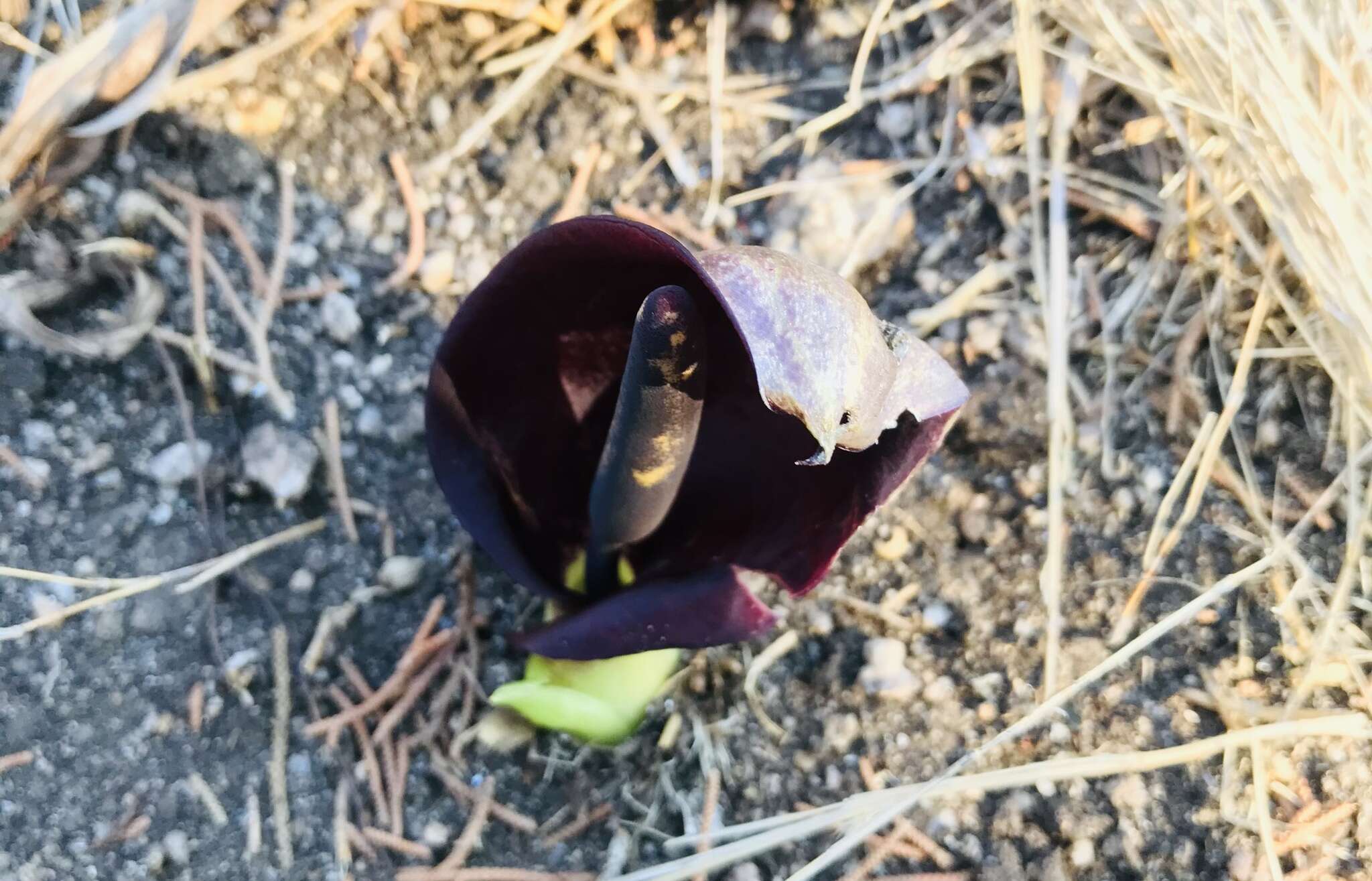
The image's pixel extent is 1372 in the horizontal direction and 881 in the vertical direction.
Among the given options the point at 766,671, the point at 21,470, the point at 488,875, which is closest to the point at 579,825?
the point at 488,875

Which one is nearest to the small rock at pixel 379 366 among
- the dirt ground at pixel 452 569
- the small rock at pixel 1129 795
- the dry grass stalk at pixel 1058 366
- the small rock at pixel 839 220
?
the dirt ground at pixel 452 569

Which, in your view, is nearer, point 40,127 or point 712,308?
point 712,308

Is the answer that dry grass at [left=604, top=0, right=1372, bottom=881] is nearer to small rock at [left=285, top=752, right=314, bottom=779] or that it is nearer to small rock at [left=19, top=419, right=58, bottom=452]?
small rock at [left=285, top=752, right=314, bottom=779]

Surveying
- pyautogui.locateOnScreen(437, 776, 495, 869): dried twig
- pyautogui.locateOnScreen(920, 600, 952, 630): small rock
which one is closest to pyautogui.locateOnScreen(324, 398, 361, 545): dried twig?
pyautogui.locateOnScreen(437, 776, 495, 869): dried twig

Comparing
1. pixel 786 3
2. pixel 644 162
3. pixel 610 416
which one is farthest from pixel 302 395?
pixel 786 3

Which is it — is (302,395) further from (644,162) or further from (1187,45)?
(1187,45)

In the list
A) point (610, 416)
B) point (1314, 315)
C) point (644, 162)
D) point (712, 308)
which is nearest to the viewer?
point (712, 308)

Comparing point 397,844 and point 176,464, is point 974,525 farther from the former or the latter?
point 176,464
